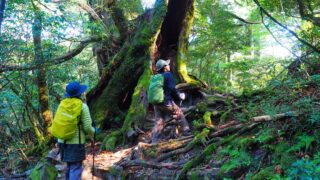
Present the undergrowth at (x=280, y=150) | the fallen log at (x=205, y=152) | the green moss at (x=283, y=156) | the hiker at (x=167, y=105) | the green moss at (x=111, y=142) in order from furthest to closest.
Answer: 1. the green moss at (x=111, y=142)
2. the hiker at (x=167, y=105)
3. the fallen log at (x=205, y=152)
4. the green moss at (x=283, y=156)
5. the undergrowth at (x=280, y=150)

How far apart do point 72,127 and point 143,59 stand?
17.8 feet

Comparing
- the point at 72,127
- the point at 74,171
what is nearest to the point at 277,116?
the point at 72,127

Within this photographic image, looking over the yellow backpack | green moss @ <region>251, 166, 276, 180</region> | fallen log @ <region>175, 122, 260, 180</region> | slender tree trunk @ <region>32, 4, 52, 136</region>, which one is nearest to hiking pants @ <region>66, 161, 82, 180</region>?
the yellow backpack

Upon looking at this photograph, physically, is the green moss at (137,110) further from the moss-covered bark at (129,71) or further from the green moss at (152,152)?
the green moss at (152,152)

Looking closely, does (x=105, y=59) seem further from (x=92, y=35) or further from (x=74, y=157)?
(x=74, y=157)

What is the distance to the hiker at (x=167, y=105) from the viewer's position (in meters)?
5.65

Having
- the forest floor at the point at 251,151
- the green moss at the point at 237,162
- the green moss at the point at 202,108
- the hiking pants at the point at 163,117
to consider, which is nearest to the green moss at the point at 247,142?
the forest floor at the point at 251,151

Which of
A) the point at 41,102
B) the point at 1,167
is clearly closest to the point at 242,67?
the point at 41,102

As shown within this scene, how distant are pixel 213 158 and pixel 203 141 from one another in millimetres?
663

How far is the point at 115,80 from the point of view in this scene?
914cm

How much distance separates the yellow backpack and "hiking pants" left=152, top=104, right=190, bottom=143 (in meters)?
2.30

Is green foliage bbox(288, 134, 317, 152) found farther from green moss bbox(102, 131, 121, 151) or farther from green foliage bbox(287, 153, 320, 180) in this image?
green moss bbox(102, 131, 121, 151)

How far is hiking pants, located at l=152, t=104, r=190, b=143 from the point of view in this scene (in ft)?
19.4

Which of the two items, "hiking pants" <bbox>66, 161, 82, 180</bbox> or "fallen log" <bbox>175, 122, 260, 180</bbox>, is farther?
"hiking pants" <bbox>66, 161, 82, 180</bbox>
